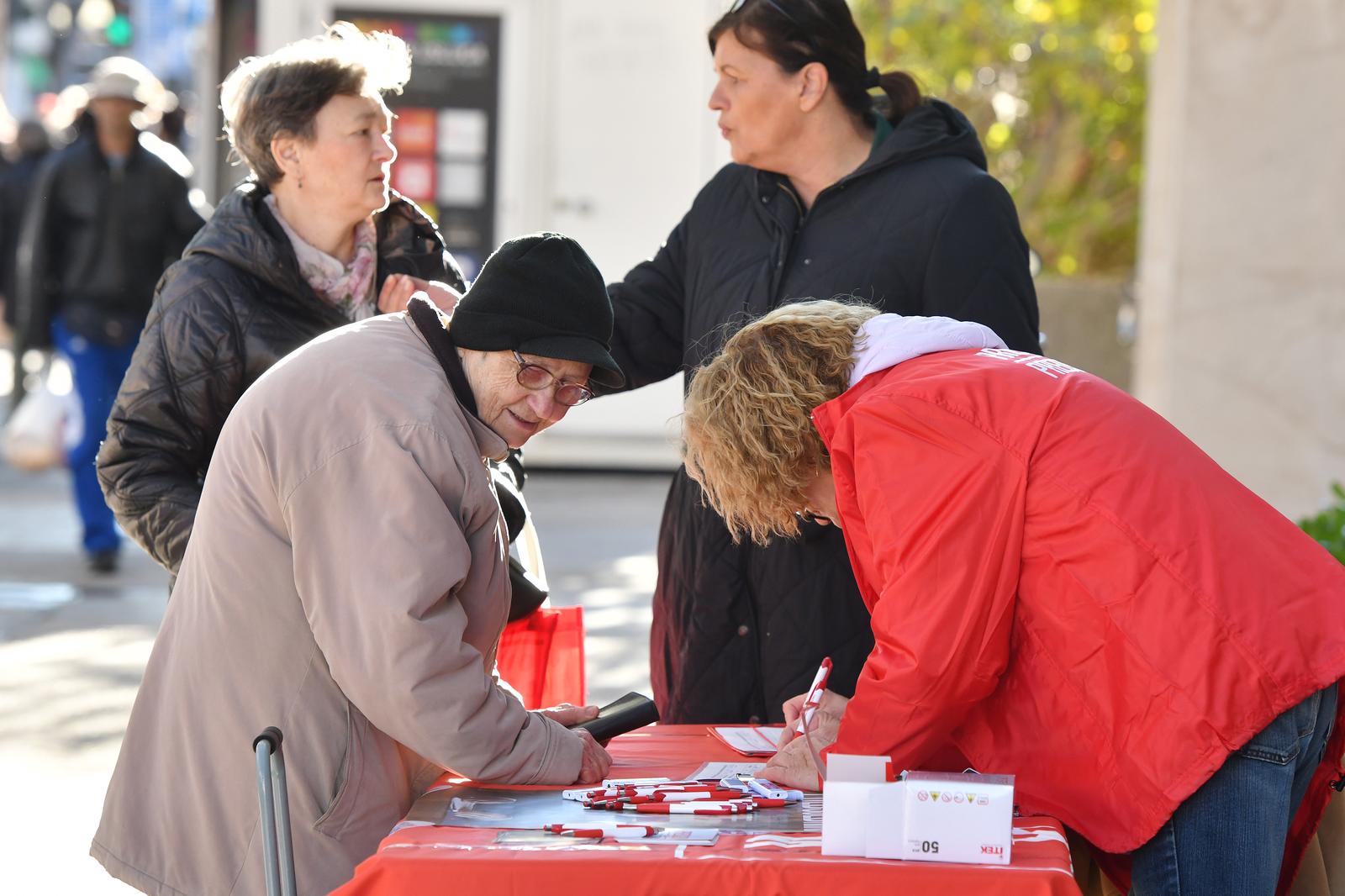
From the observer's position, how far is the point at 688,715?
135 inches

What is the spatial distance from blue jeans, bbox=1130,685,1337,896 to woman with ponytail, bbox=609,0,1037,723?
1.01 m

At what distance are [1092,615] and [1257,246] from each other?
5380 mm

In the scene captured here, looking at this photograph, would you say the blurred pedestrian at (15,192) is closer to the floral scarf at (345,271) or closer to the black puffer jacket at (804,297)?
the floral scarf at (345,271)

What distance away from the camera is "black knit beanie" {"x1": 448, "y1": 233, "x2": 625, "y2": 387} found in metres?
2.44

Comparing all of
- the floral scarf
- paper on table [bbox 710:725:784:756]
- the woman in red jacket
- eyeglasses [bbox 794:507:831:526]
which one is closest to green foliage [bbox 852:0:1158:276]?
the floral scarf

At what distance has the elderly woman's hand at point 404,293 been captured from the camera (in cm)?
335

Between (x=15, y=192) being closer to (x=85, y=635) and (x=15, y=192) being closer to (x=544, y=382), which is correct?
(x=85, y=635)

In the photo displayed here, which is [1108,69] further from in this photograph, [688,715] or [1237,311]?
[688,715]

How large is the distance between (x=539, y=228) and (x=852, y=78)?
6.43 metres

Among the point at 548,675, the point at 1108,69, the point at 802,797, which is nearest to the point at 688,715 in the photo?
the point at 548,675

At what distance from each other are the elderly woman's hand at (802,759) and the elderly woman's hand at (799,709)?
1cm

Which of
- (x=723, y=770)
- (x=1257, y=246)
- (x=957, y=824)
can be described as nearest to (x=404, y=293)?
(x=723, y=770)

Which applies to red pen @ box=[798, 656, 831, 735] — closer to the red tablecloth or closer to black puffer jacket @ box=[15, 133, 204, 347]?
the red tablecloth

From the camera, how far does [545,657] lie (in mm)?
3162
